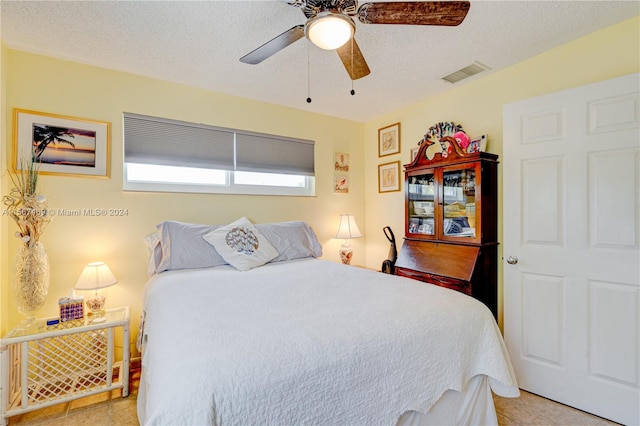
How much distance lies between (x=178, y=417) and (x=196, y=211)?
2.20 metres

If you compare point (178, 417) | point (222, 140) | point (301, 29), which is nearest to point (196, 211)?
point (222, 140)

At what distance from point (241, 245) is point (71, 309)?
1173mm

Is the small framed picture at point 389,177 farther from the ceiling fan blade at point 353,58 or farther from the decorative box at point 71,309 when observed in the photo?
the decorative box at point 71,309

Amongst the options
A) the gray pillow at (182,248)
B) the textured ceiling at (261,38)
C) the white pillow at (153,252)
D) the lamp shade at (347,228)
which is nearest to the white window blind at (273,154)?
the textured ceiling at (261,38)

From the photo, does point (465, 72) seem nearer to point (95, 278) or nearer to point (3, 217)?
point (95, 278)

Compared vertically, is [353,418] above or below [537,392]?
above

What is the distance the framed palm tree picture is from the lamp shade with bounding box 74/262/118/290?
732 millimetres

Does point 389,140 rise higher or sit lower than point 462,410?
higher

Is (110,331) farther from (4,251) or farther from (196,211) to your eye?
(196,211)

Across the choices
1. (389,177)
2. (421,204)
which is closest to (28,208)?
(421,204)

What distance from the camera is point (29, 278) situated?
1838mm

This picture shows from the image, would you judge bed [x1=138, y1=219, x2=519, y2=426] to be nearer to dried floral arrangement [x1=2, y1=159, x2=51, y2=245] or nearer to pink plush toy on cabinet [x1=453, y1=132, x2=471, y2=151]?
dried floral arrangement [x1=2, y1=159, x2=51, y2=245]

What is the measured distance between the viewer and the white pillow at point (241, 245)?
2.36 meters

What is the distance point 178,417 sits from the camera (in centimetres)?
77
